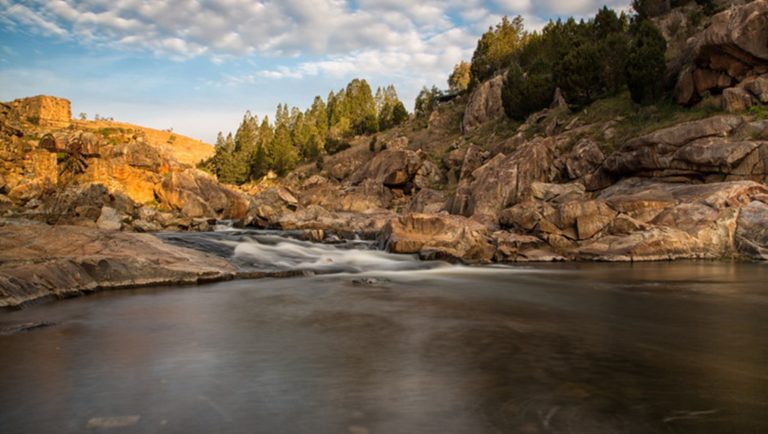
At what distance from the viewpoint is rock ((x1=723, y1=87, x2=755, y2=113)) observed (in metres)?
24.6

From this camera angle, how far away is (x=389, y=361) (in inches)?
262

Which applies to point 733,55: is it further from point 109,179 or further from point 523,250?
point 109,179

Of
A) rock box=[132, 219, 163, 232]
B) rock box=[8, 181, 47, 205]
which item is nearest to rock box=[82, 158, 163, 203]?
rock box=[8, 181, 47, 205]

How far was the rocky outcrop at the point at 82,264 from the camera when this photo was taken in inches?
411

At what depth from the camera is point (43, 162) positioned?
44250 mm

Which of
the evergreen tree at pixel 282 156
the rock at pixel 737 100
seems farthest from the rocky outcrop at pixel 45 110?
the rock at pixel 737 100

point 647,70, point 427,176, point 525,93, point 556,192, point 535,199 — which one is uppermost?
point 525,93

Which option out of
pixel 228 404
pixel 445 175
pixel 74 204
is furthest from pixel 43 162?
pixel 228 404

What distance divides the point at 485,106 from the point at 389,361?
190ft

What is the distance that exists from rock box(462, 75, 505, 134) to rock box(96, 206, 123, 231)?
4235cm

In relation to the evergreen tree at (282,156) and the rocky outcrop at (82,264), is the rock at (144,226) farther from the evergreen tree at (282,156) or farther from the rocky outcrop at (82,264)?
the evergreen tree at (282,156)

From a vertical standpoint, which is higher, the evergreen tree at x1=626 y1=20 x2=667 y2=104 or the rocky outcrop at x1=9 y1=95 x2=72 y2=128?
the rocky outcrop at x1=9 y1=95 x2=72 y2=128

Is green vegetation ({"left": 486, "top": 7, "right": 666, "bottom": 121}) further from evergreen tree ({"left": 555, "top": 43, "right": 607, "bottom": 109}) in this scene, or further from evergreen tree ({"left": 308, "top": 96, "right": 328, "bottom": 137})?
evergreen tree ({"left": 308, "top": 96, "right": 328, "bottom": 137})

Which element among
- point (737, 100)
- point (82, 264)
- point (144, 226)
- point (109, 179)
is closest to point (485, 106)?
point (737, 100)
